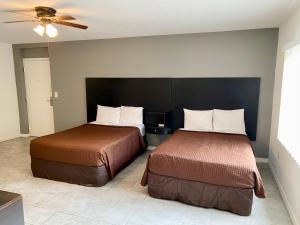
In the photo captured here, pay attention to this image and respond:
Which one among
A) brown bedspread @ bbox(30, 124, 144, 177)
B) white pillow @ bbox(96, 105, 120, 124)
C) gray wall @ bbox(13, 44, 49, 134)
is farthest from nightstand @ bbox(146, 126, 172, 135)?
gray wall @ bbox(13, 44, 49, 134)

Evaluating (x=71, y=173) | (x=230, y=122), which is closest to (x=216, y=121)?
(x=230, y=122)

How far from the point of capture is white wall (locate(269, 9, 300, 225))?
93.4 inches

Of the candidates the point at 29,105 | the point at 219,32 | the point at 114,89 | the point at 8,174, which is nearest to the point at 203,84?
the point at 219,32

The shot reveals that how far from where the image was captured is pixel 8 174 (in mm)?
3566

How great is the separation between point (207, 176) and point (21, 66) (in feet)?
17.3

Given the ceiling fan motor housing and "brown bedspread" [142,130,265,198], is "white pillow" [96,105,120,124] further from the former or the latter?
the ceiling fan motor housing

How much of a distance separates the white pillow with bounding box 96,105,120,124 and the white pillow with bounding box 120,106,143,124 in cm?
11

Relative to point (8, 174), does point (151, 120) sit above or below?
above

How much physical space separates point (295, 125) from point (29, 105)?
5709mm

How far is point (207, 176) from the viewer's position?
2.55 meters

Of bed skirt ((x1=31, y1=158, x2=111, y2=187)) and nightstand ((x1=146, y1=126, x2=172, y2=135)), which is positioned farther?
nightstand ((x1=146, y1=126, x2=172, y2=135))

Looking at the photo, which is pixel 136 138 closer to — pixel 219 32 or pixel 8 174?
pixel 8 174

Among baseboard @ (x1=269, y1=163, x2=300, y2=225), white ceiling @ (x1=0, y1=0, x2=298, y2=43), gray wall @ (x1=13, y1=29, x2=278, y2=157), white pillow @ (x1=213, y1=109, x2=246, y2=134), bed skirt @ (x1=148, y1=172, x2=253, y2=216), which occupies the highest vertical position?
white ceiling @ (x1=0, y1=0, x2=298, y2=43)

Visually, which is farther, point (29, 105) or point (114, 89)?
point (29, 105)
